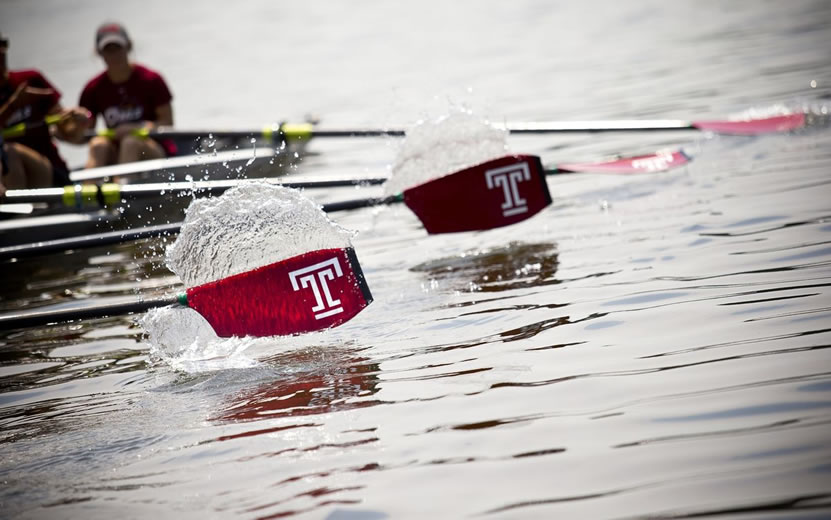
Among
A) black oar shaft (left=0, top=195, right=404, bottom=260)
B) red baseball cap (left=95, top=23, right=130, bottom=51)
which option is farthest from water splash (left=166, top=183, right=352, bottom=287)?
red baseball cap (left=95, top=23, right=130, bottom=51)

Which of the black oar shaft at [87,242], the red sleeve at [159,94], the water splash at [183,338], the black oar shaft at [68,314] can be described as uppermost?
the red sleeve at [159,94]

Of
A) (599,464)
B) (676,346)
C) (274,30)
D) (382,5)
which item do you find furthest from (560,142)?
(382,5)

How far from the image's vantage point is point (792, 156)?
5.64 metres

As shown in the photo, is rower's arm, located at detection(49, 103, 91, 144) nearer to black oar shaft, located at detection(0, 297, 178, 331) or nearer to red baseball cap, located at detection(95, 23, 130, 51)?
red baseball cap, located at detection(95, 23, 130, 51)

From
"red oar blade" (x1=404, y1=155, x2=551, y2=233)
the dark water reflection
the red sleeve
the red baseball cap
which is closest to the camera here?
the dark water reflection

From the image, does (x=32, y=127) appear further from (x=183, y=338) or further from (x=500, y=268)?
(x=500, y=268)

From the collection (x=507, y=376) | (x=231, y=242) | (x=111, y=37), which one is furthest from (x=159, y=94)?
(x=507, y=376)

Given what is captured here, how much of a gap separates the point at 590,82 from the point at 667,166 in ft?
19.1

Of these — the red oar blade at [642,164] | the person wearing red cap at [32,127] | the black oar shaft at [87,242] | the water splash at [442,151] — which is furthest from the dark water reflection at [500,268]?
the person wearing red cap at [32,127]

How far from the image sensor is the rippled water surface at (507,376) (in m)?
2.24

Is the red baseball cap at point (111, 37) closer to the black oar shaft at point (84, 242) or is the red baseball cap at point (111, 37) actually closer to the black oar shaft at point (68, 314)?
the black oar shaft at point (84, 242)

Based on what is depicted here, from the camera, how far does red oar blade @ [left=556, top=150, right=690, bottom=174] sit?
18.7ft

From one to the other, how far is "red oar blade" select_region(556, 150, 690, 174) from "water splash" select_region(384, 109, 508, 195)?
0.83 meters

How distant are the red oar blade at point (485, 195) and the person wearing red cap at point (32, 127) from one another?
10.2 feet
